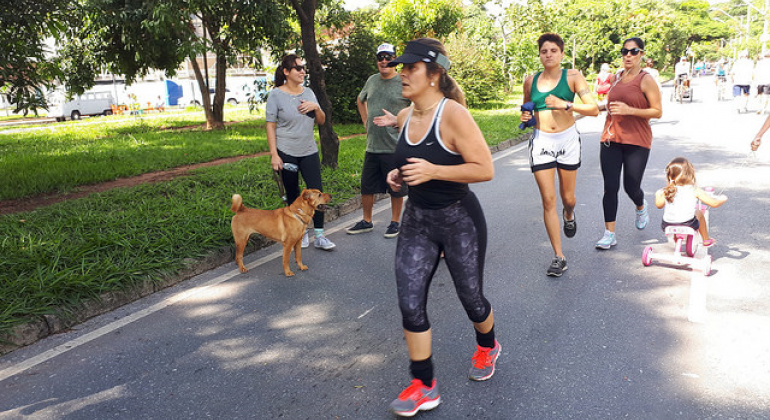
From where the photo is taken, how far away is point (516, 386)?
3086 mm

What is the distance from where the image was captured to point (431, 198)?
2721 millimetres

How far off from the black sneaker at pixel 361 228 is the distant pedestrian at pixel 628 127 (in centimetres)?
254

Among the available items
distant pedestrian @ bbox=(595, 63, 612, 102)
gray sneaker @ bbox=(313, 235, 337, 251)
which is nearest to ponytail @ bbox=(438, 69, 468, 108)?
gray sneaker @ bbox=(313, 235, 337, 251)

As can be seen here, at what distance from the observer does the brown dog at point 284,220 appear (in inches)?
198

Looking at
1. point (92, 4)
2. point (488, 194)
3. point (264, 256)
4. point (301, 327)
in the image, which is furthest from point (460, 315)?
point (92, 4)

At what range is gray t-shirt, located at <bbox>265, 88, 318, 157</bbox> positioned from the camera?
17.4ft

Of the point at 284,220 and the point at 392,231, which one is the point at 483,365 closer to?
the point at 284,220

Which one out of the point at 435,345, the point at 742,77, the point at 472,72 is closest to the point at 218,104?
the point at 472,72

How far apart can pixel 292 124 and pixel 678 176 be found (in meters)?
3.59

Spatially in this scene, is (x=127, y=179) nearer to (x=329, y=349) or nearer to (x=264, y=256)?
(x=264, y=256)

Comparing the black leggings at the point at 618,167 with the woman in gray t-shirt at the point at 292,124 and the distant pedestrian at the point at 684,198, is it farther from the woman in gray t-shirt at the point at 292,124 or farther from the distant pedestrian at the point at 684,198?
the woman in gray t-shirt at the point at 292,124

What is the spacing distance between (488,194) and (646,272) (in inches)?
141

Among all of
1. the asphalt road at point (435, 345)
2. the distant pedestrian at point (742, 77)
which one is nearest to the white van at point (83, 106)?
the asphalt road at point (435, 345)

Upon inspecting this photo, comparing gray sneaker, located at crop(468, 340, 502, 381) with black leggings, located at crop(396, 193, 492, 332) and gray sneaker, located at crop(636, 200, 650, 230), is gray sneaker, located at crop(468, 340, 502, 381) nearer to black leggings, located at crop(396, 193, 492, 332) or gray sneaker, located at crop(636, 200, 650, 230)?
black leggings, located at crop(396, 193, 492, 332)
